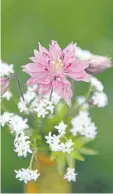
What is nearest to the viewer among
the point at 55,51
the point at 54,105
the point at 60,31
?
the point at 55,51

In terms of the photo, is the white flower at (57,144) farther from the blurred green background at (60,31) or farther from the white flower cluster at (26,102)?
the blurred green background at (60,31)

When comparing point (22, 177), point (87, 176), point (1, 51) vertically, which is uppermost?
point (1, 51)

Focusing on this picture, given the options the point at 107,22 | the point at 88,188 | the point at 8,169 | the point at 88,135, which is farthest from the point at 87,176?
the point at 107,22

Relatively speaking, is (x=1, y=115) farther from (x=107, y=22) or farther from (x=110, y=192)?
(x=107, y=22)

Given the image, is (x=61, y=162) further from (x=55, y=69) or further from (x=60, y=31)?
(x=60, y=31)

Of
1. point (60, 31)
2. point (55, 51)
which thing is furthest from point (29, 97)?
point (60, 31)

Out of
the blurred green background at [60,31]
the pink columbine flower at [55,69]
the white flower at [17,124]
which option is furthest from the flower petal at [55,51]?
the blurred green background at [60,31]

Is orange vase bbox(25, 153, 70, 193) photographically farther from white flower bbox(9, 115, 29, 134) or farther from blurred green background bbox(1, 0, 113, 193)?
blurred green background bbox(1, 0, 113, 193)
